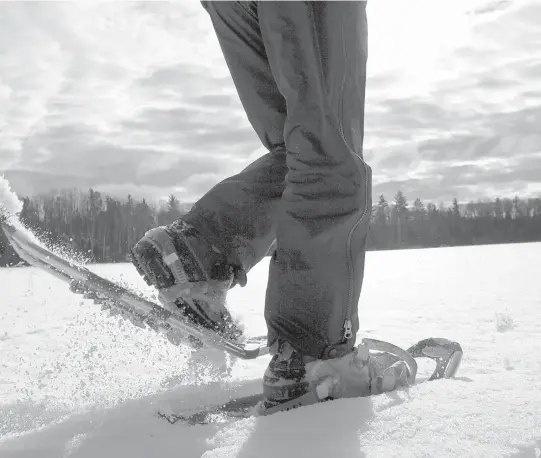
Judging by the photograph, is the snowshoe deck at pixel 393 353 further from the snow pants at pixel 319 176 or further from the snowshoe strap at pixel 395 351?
the snow pants at pixel 319 176

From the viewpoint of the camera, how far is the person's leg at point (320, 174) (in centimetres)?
122

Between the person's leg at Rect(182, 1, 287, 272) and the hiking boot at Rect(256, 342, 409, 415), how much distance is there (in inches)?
17.0

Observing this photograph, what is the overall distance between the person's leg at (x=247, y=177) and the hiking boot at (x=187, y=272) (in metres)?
0.05

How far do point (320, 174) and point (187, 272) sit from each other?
0.51 metres

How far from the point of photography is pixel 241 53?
163 cm

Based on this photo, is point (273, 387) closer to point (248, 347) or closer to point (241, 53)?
point (248, 347)

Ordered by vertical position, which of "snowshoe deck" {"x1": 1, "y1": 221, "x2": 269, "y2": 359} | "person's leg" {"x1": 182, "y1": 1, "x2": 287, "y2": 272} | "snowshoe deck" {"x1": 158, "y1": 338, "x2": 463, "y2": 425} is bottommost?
"snowshoe deck" {"x1": 158, "y1": 338, "x2": 463, "y2": 425}

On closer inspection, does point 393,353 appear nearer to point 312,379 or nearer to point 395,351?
point 395,351

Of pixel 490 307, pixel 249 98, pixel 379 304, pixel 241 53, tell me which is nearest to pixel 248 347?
pixel 249 98

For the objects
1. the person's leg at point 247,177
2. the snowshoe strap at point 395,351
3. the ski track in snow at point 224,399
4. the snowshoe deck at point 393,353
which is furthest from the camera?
the person's leg at point 247,177

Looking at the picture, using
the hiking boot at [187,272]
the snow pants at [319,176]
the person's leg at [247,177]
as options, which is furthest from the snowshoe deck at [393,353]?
the person's leg at [247,177]

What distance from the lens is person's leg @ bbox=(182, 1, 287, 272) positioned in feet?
5.29

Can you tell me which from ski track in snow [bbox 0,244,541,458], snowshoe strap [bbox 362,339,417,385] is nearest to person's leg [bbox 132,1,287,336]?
ski track in snow [bbox 0,244,541,458]

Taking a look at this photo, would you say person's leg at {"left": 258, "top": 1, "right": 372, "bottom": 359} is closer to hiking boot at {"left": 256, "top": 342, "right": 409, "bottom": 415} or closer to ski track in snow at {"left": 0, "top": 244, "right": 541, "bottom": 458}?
hiking boot at {"left": 256, "top": 342, "right": 409, "bottom": 415}
